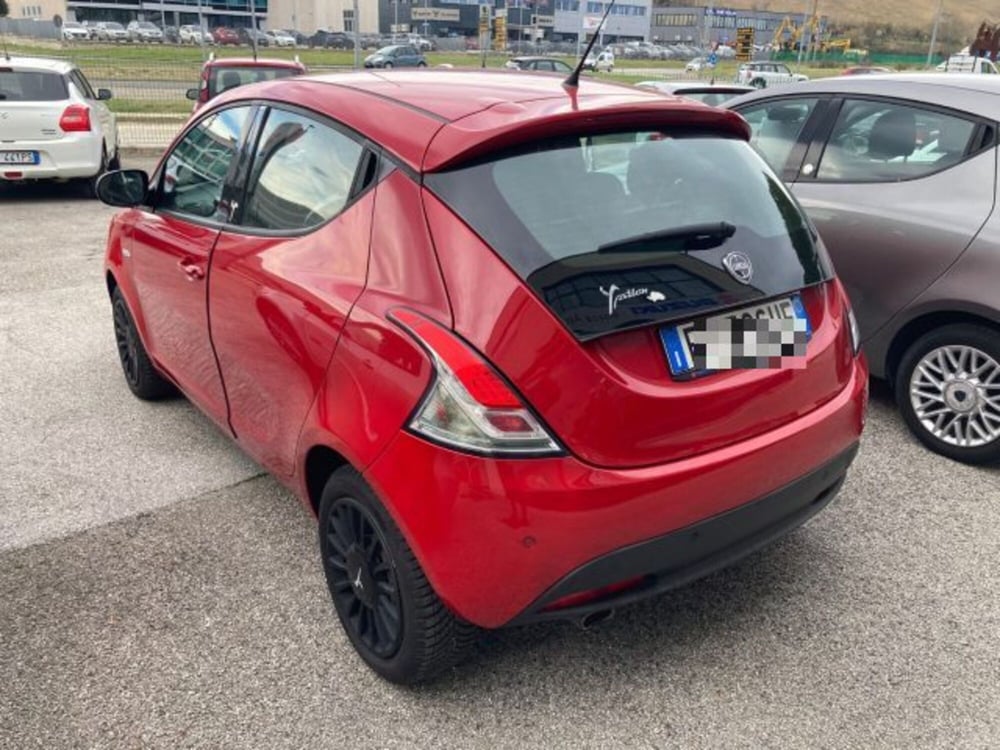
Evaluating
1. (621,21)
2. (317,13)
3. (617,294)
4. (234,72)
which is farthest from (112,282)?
(317,13)

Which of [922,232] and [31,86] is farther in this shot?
[31,86]

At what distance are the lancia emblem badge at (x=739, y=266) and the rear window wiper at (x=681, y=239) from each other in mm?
55

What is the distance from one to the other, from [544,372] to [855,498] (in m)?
2.19

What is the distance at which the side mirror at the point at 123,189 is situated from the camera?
382 cm

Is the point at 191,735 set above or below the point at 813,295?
below

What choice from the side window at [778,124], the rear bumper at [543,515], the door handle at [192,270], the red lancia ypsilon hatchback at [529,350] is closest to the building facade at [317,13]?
the side window at [778,124]

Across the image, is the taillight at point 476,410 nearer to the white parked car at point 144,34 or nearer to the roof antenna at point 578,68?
the roof antenna at point 578,68

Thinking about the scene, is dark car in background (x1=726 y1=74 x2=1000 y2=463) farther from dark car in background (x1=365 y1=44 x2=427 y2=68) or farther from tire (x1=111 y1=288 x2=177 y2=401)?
dark car in background (x1=365 y1=44 x2=427 y2=68)

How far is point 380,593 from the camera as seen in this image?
247cm

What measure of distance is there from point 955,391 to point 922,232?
76 centimetres

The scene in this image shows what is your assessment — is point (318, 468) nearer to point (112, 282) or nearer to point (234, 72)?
point (112, 282)

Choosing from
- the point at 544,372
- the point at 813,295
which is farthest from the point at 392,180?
the point at 813,295

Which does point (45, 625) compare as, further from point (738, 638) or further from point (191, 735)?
point (738, 638)

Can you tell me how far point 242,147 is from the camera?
10.5 ft
